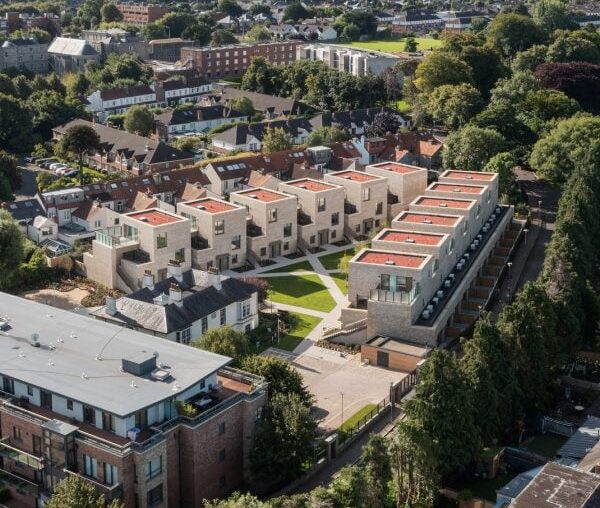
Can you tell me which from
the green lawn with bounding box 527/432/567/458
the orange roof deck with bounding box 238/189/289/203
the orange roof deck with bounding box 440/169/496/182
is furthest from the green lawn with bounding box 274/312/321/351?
the orange roof deck with bounding box 440/169/496/182

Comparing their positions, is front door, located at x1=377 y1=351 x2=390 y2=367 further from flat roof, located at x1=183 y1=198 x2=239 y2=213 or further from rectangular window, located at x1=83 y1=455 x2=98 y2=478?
rectangular window, located at x1=83 y1=455 x2=98 y2=478

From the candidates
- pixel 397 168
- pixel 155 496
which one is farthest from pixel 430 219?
pixel 155 496

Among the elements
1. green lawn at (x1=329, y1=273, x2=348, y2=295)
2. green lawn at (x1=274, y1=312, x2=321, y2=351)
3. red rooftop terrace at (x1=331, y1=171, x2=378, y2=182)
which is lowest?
green lawn at (x1=274, y1=312, x2=321, y2=351)

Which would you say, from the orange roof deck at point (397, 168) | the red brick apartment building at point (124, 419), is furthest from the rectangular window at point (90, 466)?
the orange roof deck at point (397, 168)

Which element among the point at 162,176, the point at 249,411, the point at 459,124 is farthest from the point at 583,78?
the point at 249,411

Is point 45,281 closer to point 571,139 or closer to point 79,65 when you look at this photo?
point 571,139

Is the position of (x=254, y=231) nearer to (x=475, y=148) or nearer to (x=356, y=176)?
(x=356, y=176)
